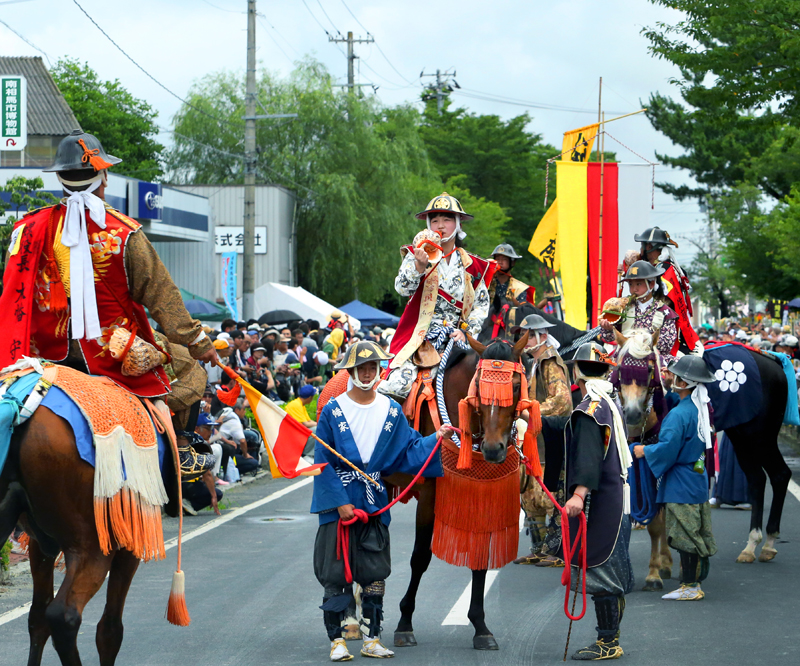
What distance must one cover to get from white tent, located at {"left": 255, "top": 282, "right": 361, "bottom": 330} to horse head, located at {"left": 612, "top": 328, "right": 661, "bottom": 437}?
23.5m

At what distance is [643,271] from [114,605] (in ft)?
18.8

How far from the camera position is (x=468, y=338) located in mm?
7234

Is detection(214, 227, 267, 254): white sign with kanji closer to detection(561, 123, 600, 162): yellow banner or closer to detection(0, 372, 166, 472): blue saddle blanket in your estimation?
detection(561, 123, 600, 162): yellow banner

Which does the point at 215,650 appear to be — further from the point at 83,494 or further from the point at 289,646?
the point at 83,494

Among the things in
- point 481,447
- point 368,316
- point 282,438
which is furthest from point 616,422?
point 368,316

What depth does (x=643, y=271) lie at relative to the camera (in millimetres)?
9391

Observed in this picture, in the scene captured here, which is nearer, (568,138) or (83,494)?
(83,494)

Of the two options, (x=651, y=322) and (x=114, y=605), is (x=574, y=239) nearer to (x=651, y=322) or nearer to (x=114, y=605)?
(x=651, y=322)

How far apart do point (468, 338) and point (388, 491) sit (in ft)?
3.99

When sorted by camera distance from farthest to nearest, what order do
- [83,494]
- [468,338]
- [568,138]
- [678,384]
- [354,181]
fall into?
1. [354,181]
2. [568,138]
3. [678,384]
4. [468,338]
5. [83,494]

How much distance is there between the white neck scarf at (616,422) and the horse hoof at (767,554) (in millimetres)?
3582

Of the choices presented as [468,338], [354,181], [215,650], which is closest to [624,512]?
[468,338]

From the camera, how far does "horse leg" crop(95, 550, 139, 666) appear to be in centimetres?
538

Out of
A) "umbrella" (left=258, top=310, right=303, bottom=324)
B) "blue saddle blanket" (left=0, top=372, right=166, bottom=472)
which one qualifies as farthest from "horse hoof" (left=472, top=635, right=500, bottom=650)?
"umbrella" (left=258, top=310, right=303, bottom=324)
